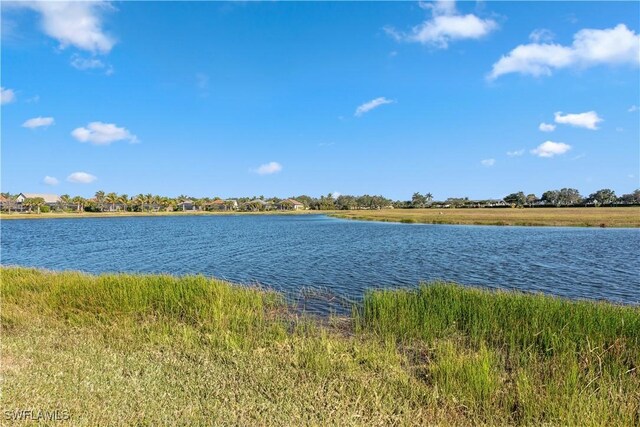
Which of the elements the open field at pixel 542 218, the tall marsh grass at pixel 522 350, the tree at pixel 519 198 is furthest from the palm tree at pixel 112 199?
the tree at pixel 519 198

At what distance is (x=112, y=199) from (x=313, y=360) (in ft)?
581

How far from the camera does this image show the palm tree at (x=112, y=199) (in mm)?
158938

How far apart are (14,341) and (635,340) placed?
14079 millimetres

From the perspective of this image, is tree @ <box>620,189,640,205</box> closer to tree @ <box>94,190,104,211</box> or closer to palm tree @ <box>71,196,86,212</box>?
tree @ <box>94,190,104,211</box>

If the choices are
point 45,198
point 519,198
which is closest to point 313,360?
point 45,198

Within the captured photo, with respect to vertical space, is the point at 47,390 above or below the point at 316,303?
above

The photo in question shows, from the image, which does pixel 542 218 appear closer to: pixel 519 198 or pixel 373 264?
pixel 373 264

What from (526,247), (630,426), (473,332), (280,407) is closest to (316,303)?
(473,332)

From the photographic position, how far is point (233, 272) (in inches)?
899

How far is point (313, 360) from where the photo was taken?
300 inches

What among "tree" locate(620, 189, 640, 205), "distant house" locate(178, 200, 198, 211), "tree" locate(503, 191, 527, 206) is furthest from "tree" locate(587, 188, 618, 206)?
"distant house" locate(178, 200, 198, 211)

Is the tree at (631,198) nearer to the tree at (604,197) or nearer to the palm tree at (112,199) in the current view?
the tree at (604,197)

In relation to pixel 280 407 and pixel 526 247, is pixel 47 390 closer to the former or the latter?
pixel 280 407

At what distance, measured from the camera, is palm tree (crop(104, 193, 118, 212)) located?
521 feet
